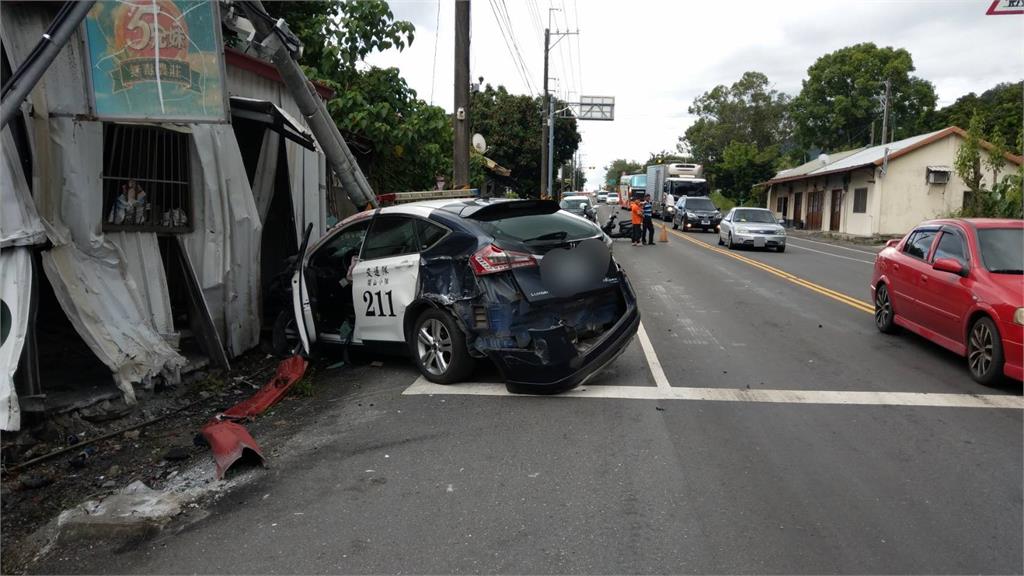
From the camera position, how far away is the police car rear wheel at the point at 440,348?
21.3 feet

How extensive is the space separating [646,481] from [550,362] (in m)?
1.71

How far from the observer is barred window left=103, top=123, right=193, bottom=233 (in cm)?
694

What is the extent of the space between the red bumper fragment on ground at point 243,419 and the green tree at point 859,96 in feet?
200

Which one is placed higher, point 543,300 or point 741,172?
point 741,172

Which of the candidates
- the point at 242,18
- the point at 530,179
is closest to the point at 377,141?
the point at 242,18

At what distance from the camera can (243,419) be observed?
6.17 metres

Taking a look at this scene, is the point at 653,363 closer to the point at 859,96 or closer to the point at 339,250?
the point at 339,250

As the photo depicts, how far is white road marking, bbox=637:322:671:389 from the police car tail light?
174cm

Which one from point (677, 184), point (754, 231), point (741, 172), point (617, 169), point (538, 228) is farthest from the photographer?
point (617, 169)

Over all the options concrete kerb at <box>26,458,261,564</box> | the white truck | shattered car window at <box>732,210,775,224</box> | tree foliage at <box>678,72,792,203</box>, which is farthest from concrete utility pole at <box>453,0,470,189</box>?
tree foliage at <box>678,72,792,203</box>

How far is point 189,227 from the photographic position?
24.9 ft

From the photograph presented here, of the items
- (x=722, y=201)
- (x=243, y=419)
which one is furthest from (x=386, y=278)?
(x=722, y=201)

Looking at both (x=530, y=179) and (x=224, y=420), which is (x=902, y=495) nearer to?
(x=224, y=420)

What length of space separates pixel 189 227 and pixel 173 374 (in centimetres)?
172
